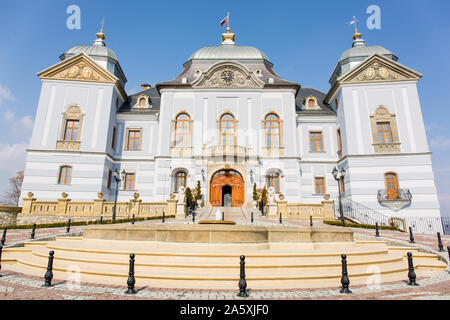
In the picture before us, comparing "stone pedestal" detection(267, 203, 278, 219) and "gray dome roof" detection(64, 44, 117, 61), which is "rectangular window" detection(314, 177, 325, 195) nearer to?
"stone pedestal" detection(267, 203, 278, 219)

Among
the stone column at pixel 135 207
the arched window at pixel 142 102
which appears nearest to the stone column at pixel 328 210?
the stone column at pixel 135 207

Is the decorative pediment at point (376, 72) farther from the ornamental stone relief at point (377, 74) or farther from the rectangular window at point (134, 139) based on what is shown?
the rectangular window at point (134, 139)

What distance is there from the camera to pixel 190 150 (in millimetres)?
26766

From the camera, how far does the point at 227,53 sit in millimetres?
32844

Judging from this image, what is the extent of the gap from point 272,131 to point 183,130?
943 centimetres

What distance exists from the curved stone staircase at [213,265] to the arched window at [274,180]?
16.7m

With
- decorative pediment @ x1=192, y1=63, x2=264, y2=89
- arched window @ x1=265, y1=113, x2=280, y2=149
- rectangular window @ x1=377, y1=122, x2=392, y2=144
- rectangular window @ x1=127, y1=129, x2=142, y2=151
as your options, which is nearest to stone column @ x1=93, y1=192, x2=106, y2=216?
rectangular window @ x1=127, y1=129, x2=142, y2=151

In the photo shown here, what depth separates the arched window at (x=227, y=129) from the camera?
88.8 feet

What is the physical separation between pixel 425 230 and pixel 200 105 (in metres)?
23.8

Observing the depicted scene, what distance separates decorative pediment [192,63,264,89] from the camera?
92.7 feet

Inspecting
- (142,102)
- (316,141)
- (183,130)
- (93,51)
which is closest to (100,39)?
(93,51)

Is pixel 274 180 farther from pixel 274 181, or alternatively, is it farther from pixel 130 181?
pixel 130 181
